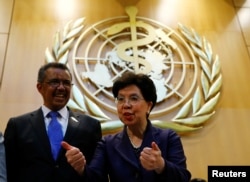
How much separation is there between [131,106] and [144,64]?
1.48 m

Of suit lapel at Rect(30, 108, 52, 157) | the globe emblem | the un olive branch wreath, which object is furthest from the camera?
the globe emblem

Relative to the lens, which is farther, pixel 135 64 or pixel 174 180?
pixel 135 64

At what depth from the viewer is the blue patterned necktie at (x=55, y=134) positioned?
139 cm

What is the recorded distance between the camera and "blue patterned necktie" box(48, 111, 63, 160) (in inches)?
54.7

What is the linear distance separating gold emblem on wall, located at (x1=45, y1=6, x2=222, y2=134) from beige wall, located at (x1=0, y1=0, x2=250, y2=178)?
13cm

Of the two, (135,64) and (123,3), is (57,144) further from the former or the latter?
(123,3)

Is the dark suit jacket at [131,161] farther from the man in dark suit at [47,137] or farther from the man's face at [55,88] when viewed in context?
the man's face at [55,88]

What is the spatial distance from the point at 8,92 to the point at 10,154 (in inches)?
49.4

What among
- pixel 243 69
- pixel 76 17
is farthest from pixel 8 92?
pixel 243 69

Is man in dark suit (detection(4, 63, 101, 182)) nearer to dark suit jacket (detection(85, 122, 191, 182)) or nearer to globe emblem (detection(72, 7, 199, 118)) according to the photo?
dark suit jacket (detection(85, 122, 191, 182))

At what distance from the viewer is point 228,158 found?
249 centimetres

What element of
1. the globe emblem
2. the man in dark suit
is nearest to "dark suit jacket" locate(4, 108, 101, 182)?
the man in dark suit

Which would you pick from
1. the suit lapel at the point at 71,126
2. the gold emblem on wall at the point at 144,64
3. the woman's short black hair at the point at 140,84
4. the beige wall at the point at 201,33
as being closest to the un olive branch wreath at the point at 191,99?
the gold emblem on wall at the point at 144,64

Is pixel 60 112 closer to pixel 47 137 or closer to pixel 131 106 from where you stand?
pixel 47 137
